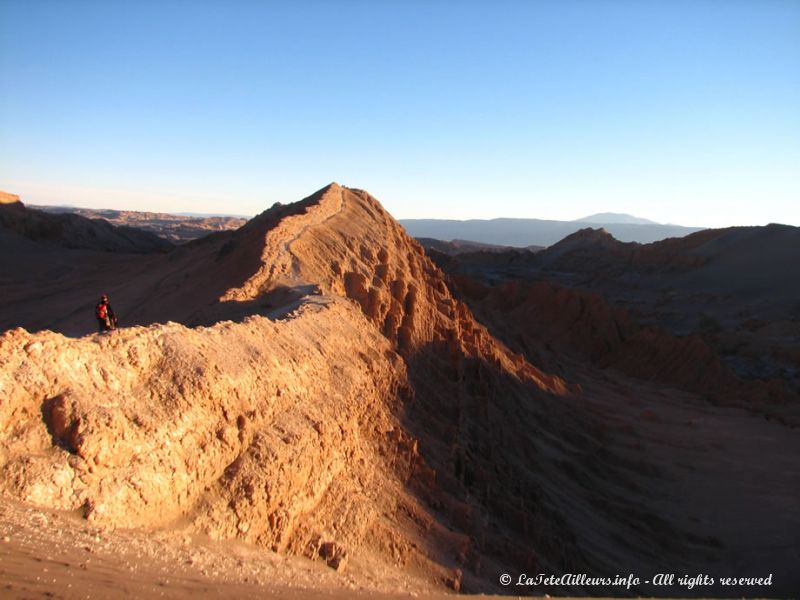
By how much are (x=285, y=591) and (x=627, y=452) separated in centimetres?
1398

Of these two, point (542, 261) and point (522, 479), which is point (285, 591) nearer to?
point (522, 479)

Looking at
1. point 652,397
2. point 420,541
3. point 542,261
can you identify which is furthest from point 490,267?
point 420,541

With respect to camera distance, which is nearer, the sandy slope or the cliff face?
the cliff face

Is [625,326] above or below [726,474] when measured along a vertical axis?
above

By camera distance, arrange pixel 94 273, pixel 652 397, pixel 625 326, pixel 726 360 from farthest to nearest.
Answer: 1. pixel 625 326
2. pixel 726 360
3. pixel 94 273
4. pixel 652 397

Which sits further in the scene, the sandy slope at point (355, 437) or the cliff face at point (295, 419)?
the sandy slope at point (355, 437)

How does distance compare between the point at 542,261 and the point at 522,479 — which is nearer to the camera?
the point at 522,479

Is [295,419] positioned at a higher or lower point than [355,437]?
higher

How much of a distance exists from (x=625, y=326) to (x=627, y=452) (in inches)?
641

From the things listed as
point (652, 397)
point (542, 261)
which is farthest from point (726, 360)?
point (542, 261)

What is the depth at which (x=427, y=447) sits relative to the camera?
9719 mm

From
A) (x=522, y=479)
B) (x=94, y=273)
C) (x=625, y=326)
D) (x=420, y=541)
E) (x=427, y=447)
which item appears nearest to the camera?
(x=420, y=541)

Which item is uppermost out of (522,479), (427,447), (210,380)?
(210,380)

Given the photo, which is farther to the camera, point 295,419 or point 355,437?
point 355,437
